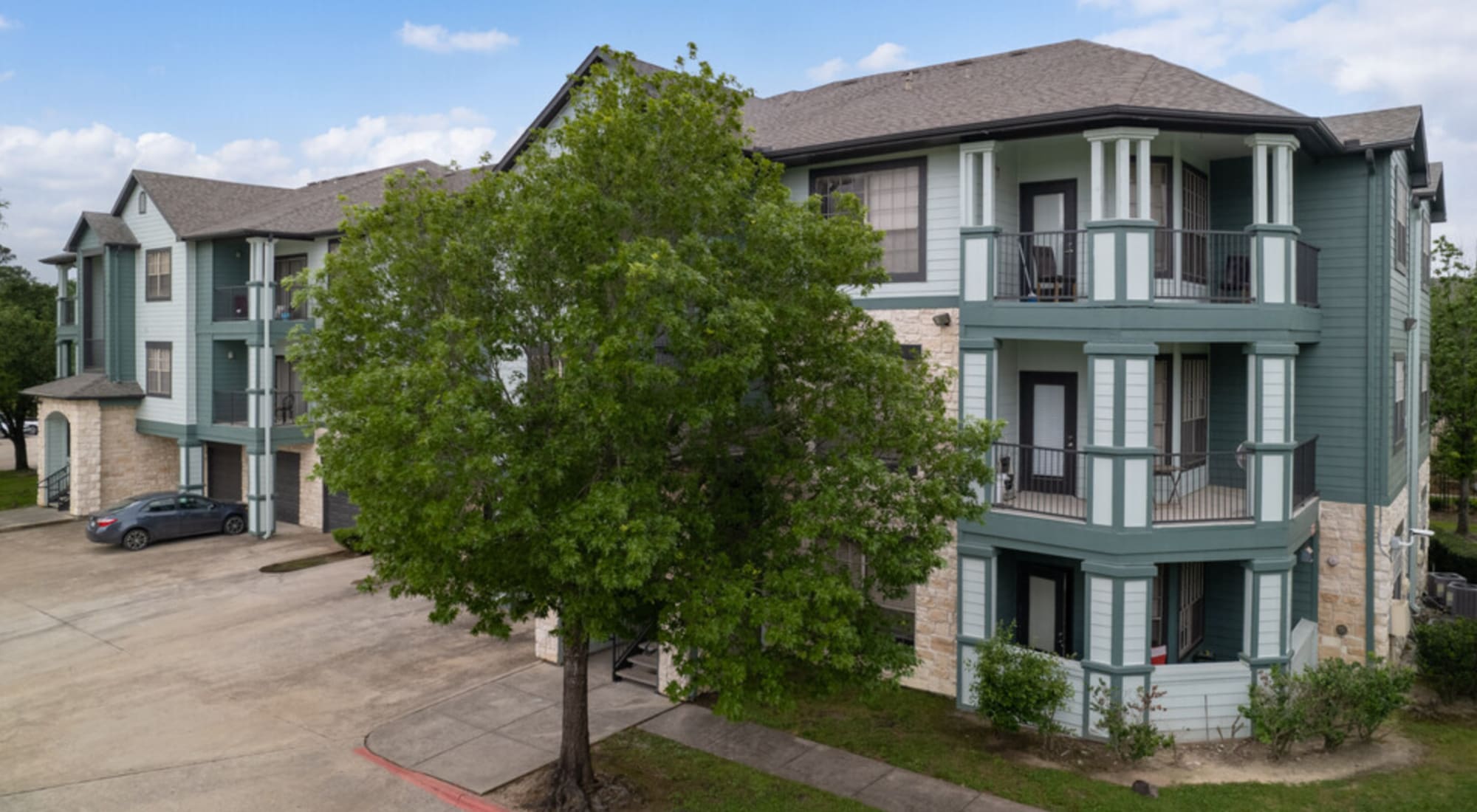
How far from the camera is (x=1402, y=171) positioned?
59.2 ft

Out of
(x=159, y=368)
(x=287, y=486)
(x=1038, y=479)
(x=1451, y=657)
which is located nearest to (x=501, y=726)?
(x=1038, y=479)

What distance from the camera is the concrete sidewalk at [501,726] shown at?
13.2m

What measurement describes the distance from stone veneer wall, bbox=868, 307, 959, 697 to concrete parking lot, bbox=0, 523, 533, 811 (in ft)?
23.7

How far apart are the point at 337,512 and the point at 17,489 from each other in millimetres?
17390

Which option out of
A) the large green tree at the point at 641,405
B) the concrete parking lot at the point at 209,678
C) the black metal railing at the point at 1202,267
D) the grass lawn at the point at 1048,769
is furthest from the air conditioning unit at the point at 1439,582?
the concrete parking lot at the point at 209,678

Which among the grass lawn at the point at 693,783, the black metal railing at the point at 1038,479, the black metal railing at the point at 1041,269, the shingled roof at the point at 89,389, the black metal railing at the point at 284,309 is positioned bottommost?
the grass lawn at the point at 693,783

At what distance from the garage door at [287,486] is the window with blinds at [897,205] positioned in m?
21.6

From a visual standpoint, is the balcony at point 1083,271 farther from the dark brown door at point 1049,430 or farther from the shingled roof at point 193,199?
the shingled roof at point 193,199

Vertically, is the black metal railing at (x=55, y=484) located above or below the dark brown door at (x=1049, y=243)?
below

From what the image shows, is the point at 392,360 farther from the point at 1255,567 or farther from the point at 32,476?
the point at 32,476

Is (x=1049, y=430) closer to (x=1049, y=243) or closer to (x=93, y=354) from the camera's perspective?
(x=1049, y=243)

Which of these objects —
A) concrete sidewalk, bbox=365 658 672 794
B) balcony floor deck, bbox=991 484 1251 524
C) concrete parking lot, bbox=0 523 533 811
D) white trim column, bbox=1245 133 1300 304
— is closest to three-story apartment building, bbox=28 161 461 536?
concrete parking lot, bbox=0 523 533 811

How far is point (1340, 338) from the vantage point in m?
16.2

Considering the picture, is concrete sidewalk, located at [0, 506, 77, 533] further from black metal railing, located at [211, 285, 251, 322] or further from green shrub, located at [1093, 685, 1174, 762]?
green shrub, located at [1093, 685, 1174, 762]
